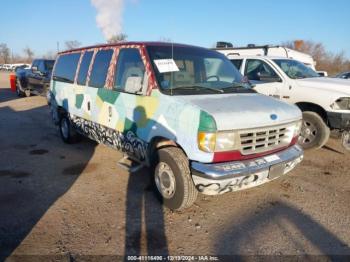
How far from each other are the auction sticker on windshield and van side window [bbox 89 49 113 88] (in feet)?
3.79

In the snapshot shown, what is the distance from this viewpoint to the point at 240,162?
359cm

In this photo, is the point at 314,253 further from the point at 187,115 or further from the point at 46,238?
the point at 46,238

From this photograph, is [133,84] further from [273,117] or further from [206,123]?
[273,117]

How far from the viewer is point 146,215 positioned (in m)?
3.88

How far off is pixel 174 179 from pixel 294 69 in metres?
4.91

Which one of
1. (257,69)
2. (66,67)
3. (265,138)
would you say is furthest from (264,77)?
(66,67)

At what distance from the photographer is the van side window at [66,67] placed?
6223 mm

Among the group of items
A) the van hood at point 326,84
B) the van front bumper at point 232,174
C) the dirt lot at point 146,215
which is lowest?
the dirt lot at point 146,215

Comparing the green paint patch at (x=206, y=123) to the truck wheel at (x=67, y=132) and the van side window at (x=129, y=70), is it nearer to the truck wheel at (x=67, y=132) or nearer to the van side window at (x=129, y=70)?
the van side window at (x=129, y=70)

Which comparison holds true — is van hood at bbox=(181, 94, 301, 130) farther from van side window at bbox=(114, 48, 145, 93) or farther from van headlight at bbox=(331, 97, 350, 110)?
van headlight at bbox=(331, 97, 350, 110)

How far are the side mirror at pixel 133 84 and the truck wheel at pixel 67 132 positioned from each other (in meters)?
2.69

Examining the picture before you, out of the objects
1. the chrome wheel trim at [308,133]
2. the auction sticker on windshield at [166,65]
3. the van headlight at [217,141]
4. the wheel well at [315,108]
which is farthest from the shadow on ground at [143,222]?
the wheel well at [315,108]

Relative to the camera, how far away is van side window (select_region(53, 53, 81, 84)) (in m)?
6.22

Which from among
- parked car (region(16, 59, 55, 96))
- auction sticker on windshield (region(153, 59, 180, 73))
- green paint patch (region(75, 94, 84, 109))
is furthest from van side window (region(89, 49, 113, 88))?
parked car (region(16, 59, 55, 96))
